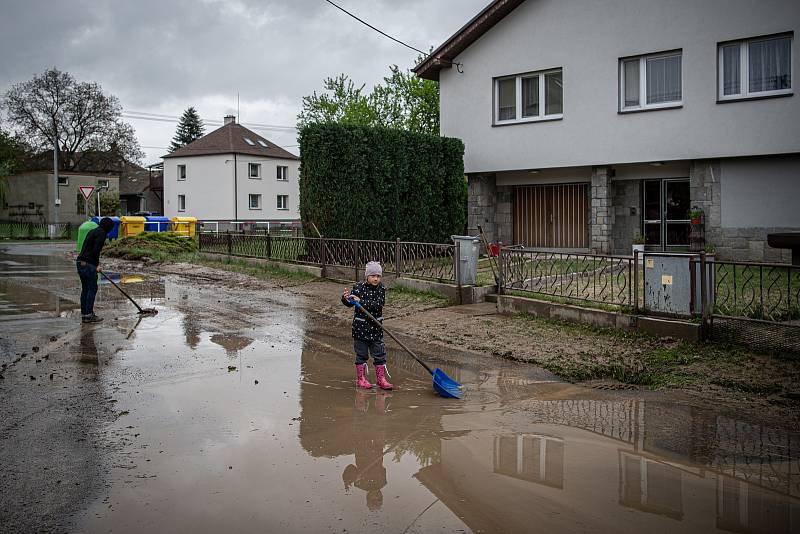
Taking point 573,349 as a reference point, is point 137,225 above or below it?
above

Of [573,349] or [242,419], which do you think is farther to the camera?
[573,349]

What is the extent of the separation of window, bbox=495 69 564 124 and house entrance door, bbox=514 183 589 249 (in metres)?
Answer: 2.27

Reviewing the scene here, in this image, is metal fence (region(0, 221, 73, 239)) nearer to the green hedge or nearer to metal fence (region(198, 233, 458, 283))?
metal fence (region(198, 233, 458, 283))

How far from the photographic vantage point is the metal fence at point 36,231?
43719 millimetres

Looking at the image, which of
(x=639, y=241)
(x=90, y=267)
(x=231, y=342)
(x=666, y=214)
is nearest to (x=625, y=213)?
(x=666, y=214)

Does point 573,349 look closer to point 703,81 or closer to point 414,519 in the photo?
point 414,519

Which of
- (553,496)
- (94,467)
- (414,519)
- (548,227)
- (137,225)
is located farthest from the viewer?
(137,225)

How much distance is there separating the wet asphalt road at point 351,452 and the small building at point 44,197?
176ft

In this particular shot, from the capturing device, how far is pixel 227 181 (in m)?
51.8

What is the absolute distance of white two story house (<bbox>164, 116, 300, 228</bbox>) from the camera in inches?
2040

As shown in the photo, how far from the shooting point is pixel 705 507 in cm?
458

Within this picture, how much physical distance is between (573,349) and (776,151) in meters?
11.2

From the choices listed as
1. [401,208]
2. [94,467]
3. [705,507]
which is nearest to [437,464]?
[705,507]

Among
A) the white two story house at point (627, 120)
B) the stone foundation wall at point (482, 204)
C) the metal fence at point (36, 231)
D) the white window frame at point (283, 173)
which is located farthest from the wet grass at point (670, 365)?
the white window frame at point (283, 173)
